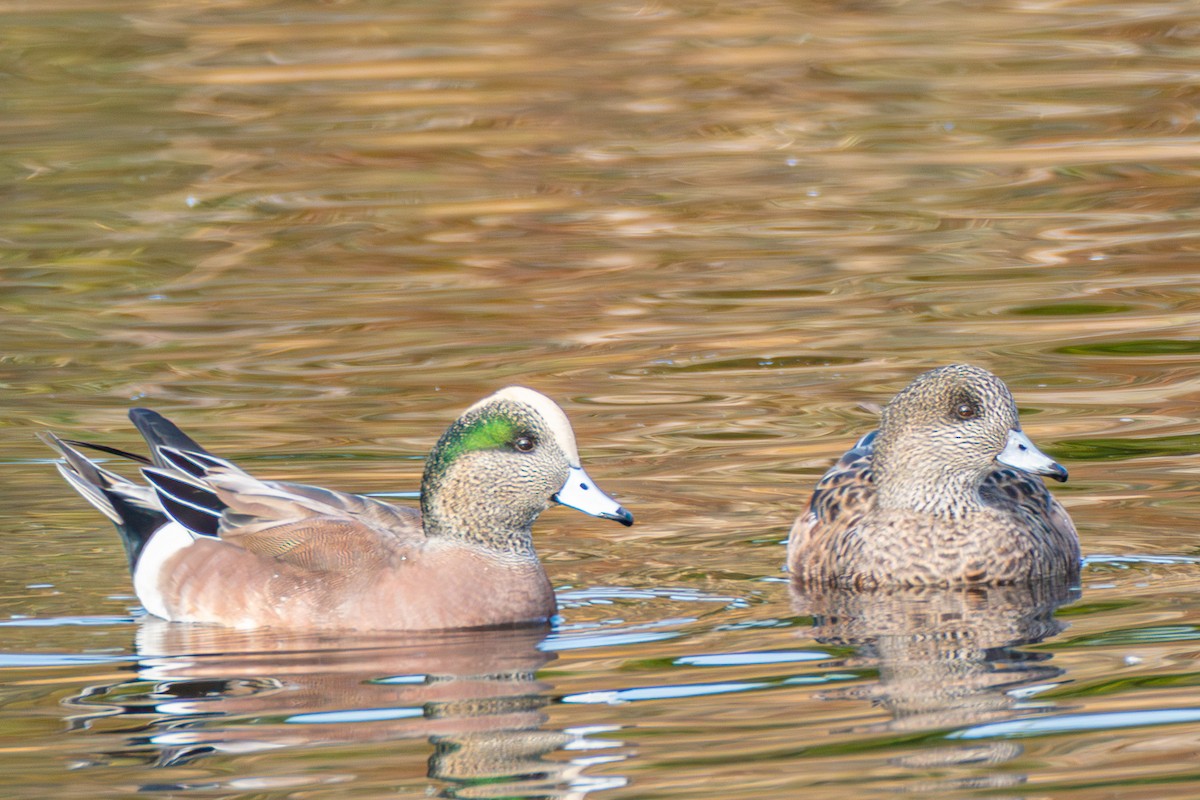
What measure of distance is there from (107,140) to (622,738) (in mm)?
12527

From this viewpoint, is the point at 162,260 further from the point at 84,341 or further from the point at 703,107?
the point at 703,107

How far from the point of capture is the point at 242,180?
53.6 feet

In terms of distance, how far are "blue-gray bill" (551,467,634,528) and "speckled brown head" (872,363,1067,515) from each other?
1264mm

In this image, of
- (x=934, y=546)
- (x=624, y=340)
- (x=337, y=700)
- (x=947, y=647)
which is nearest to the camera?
(x=337, y=700)

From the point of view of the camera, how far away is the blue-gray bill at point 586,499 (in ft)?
24.5

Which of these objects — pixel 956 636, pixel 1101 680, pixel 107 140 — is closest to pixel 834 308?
pixel 956 636

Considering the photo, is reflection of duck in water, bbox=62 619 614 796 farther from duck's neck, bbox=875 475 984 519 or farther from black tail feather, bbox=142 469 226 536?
duck's neck, bbox=875 475 984 519

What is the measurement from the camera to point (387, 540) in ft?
25.5

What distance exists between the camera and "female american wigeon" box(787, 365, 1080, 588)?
8.08 metres

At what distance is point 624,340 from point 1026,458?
13.2ft

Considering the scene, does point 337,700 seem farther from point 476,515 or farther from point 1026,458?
point 1026,458

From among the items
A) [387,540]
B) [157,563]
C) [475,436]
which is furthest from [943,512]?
[157,563]

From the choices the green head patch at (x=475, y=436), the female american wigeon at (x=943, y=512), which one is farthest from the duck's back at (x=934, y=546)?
the green head patch at (x=475, y=436)

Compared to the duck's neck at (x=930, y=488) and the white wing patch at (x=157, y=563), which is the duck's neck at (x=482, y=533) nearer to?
the white wing patch at (x=157, y=563)
